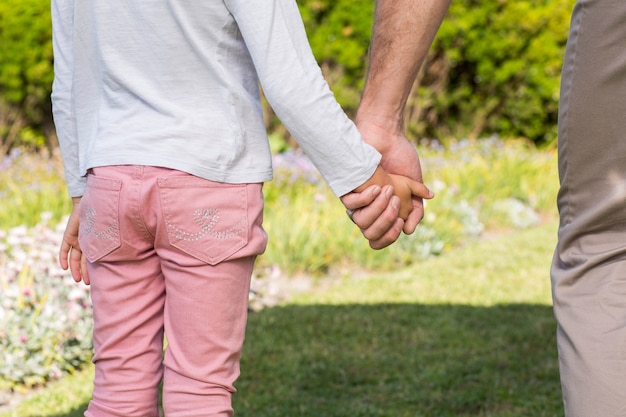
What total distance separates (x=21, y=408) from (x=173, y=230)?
6.85 ft

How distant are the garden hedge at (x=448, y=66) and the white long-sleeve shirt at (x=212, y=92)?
8.12 m

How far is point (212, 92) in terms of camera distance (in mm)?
1770

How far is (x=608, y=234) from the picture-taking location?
1659 mm

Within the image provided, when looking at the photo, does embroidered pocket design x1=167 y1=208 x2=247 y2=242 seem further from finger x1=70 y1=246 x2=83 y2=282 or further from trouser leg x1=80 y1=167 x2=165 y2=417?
finger x1=70 y1=246 x2=83 y2=282

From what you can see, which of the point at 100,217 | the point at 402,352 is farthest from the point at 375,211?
the point at 402,352

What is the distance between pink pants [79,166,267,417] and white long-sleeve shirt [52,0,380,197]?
0.19 feet

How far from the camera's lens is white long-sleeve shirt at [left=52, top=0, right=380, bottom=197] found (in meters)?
1.69

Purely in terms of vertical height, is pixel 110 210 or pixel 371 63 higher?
pixel 371 63

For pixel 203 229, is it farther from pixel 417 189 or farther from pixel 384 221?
pixel 417 189

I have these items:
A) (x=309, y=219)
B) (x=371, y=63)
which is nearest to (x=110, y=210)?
(x=371, y=63)

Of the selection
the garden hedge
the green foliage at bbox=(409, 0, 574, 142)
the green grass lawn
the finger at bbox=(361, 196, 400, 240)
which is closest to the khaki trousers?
the finger at bbox=(361, 196, 400, 240)

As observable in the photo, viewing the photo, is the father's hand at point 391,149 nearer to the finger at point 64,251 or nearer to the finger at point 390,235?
the finger at point 390,235

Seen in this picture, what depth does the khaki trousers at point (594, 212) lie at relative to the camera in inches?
62.4

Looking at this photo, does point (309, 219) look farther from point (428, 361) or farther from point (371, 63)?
point (371, 63)
